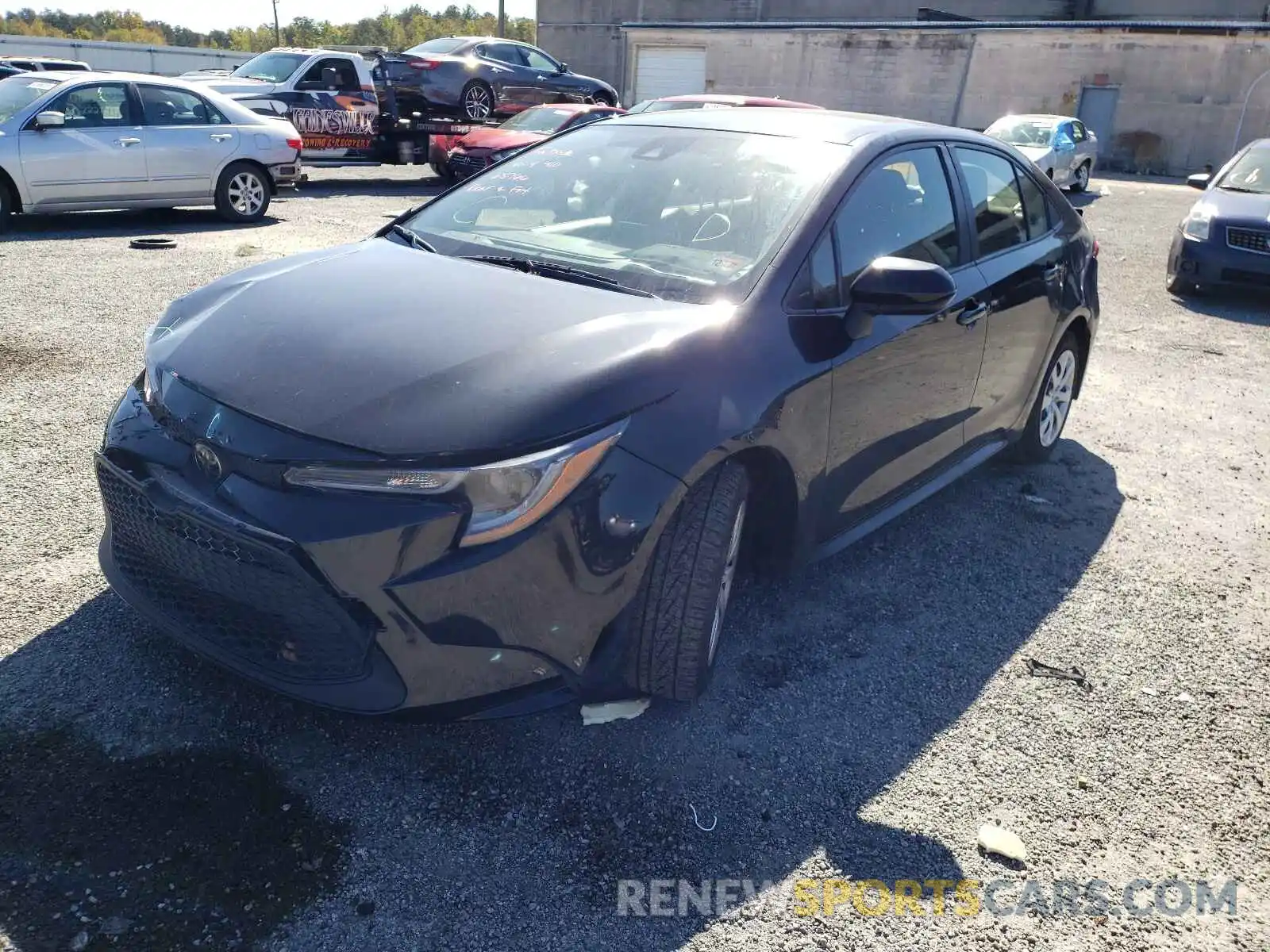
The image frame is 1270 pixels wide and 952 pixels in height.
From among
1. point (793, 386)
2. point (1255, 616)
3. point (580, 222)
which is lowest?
point (1255, 616)

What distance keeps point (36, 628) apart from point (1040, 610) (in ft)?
11.5

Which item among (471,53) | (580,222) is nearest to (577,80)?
(471,53)

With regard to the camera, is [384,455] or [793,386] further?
[793,386]

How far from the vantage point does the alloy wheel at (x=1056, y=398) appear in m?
4.97

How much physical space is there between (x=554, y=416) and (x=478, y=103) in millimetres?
15829

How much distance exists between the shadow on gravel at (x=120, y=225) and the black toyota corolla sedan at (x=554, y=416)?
778 centimetres

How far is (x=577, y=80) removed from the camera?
18.6 metres

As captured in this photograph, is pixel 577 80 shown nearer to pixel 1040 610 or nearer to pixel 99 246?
pixel 99 246

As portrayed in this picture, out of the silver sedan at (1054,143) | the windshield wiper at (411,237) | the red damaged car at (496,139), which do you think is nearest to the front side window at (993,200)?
the windshield wiper at (411,237)

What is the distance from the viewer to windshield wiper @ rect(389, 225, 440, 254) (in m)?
3.54

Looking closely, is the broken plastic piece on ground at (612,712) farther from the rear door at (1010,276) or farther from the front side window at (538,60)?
the front side window at (538,60)

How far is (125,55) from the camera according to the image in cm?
4034

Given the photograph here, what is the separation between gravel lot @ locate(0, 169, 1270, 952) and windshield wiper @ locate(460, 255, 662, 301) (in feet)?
2.27

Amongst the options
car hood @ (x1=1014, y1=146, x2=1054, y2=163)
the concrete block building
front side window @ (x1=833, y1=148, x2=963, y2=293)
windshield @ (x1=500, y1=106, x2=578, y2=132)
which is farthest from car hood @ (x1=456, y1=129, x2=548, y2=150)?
the concrete block building
